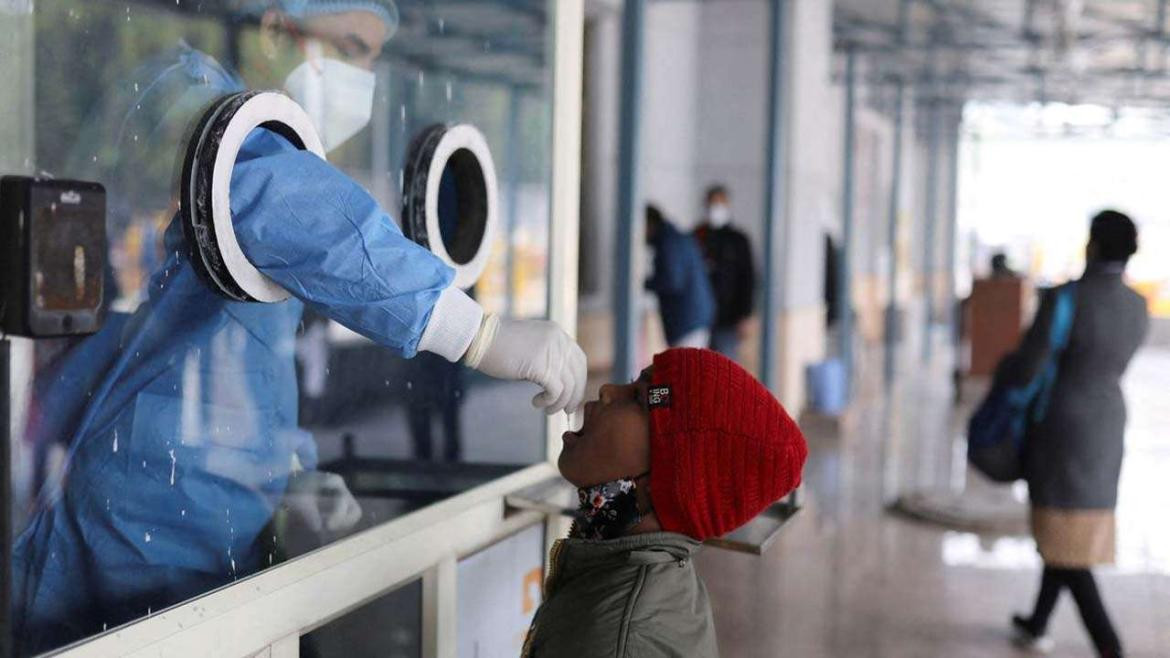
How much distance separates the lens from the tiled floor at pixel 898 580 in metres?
4.28

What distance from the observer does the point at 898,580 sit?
198 inches

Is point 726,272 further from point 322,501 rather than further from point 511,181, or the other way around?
point 322,501

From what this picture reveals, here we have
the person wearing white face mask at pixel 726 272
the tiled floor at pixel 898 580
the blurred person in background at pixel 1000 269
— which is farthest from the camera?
the blurred person in background at pixel 1000 269

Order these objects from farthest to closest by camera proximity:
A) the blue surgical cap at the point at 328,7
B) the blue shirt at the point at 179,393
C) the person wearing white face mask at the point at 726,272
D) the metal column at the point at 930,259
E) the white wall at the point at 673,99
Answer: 1. the metal column at the point at 930,259
2. the white wall at the point at 673,99
3. the person wearing white face mask at the point at 726,272
4. the blue surgical cap at the point at 328,7
5. the blue shirt at the point at 179,393

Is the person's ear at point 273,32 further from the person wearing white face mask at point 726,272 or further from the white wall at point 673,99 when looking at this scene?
the white wall at point 673,99

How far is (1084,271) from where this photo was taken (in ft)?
13.1

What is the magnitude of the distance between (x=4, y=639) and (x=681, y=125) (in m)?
9.15

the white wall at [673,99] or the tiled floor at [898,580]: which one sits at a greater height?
the white wall at [673,99]

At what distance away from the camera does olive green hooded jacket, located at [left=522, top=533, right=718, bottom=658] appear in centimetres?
152

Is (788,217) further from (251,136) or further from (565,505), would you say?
(251,136)

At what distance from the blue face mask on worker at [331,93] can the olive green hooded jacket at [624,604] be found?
74 cm

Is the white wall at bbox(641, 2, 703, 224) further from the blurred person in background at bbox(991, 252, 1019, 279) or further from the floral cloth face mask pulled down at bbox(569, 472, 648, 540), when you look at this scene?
the floral cloth face mask pulled down at bbox(569, 472, 648, 540)

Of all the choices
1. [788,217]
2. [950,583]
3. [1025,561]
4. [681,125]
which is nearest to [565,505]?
[950,583]

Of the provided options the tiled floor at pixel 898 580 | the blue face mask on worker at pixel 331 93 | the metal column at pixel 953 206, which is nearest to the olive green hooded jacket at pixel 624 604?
the blue face mask on worker at pixel 331 93
